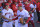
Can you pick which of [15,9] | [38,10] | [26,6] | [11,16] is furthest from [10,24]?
[38,10]

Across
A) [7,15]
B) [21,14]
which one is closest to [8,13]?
[7,15]

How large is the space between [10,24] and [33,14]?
21.6 inches

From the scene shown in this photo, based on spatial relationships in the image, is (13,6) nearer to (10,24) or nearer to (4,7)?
(4,7)

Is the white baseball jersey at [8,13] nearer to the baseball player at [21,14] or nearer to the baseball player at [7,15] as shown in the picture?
the baseball player at [7,15]

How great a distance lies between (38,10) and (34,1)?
0.22 meters

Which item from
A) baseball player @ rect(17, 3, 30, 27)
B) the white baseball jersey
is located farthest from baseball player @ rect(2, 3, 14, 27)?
baseball player @ rect(17, 3, 30, 27)

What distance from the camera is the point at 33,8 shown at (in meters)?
2.01

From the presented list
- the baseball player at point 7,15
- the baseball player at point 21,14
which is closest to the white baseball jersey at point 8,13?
the baseball player at point 7,15

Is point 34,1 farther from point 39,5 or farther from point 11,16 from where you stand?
point 11,16

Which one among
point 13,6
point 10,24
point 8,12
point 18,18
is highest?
point 13,6

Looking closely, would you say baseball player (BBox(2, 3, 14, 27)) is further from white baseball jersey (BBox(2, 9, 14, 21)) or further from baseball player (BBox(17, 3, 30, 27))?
baseball player (BBox(17, 3, 30, 27))

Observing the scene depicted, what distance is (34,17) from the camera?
201 cm

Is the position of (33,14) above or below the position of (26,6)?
below

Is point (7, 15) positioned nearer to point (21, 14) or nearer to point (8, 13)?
point (8, 13)
